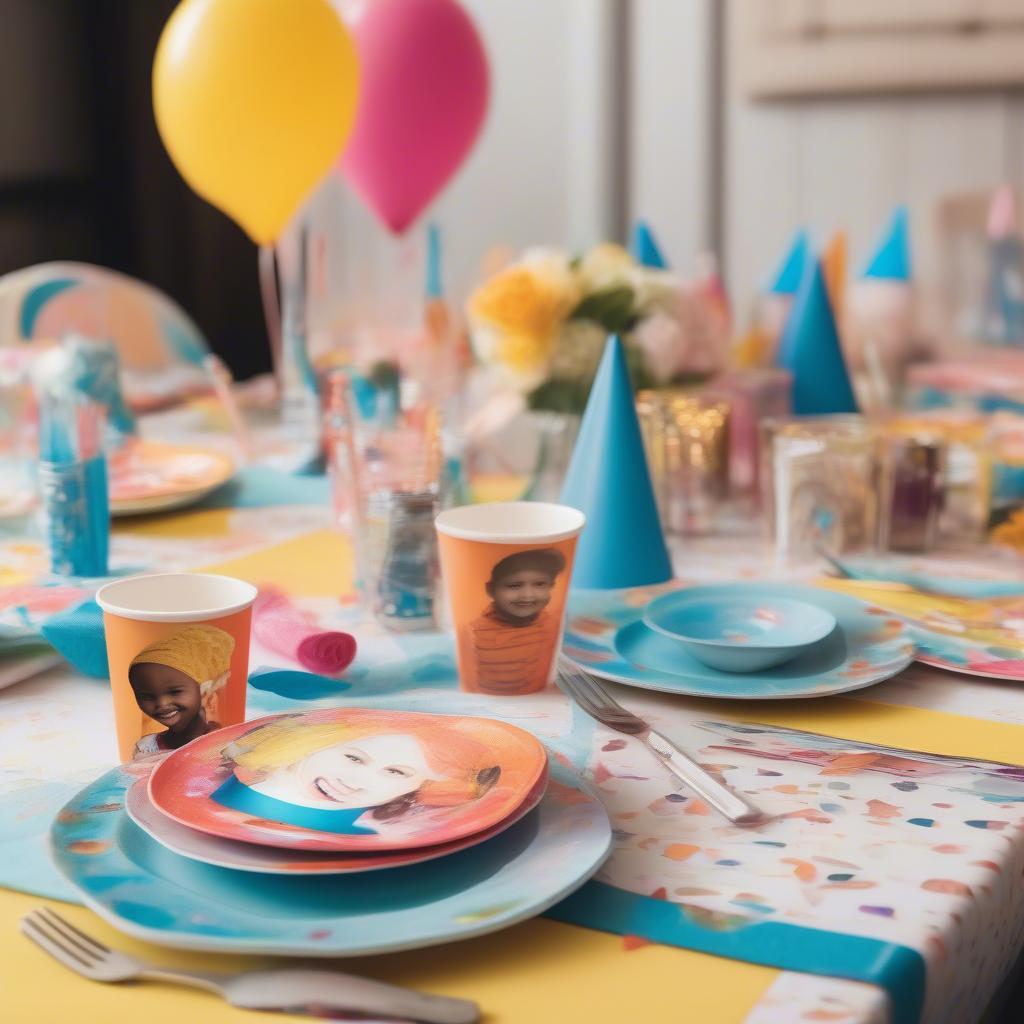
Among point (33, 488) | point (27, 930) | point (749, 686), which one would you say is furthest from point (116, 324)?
point (27, 930)

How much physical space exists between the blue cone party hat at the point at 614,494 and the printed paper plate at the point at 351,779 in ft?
1.22

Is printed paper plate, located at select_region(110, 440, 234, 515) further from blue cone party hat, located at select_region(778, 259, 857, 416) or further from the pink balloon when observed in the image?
blue cone party hat, located at select_region(778, 259, 857, 416)

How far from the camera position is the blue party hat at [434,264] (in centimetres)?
168

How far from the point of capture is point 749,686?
795 millimetres

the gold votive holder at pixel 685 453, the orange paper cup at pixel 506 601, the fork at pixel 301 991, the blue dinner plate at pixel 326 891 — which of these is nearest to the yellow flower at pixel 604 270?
the gold votive holder at pixel 685 453

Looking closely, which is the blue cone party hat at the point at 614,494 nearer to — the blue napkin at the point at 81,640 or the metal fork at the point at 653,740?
the metal fork at the point at 653,740

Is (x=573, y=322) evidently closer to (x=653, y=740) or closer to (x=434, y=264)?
(x=434, y=264)

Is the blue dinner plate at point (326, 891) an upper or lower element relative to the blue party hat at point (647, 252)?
lower

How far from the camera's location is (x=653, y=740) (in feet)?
2.32

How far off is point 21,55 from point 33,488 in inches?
84.8

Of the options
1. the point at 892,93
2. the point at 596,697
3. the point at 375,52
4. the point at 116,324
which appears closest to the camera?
the point at 596,697

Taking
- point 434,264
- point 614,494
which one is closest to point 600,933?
point 614,494

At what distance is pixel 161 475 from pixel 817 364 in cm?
69

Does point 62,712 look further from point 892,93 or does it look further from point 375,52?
point 892,93
